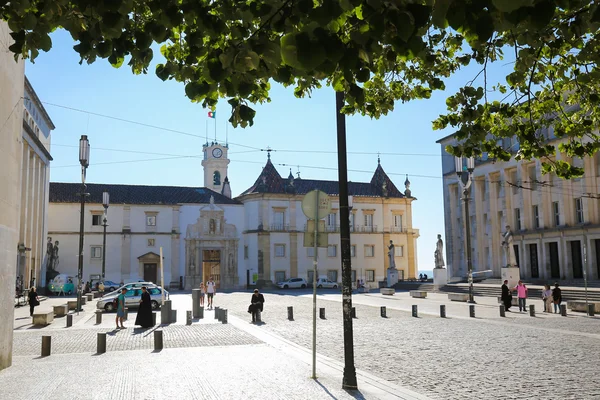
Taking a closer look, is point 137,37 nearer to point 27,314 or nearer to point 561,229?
point 27,314

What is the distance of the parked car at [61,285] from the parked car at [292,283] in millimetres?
20919

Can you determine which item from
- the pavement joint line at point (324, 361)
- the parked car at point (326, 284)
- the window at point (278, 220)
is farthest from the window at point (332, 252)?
the pavement joint line at point (324, 361)

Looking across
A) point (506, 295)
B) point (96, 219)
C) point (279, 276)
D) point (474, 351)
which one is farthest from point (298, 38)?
point (279, 276)

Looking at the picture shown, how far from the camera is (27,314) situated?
90.5 ft

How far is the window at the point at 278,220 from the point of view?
2530 inches

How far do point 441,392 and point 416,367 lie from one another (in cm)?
238

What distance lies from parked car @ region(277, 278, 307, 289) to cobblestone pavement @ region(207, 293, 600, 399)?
3638 cm

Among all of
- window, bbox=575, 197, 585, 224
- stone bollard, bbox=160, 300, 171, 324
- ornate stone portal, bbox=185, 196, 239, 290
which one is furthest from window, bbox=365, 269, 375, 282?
stone bollard, bbox=160, 300, 171, 324

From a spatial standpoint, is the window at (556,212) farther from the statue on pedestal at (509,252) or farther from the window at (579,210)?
the statue on pedestal at (509,252)

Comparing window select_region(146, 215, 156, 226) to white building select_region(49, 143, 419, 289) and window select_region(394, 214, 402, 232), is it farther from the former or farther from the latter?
window select_region(394, 214, 402, 232)

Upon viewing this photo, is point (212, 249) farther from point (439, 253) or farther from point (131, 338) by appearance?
point (131, 338)

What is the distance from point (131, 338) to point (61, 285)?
35.3 meters

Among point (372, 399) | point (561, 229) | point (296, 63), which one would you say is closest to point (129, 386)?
point (372, 399)

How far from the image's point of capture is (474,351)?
44.7ft
